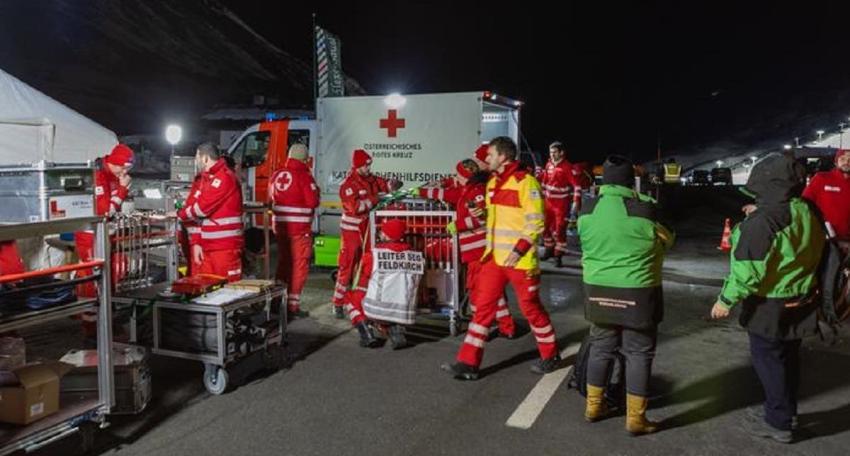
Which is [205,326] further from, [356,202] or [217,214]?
[356,202]

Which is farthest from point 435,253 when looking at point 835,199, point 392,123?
point 835,199

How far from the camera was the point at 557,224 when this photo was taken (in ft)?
35.3

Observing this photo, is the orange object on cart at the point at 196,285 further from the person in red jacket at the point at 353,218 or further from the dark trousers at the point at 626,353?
the dark trousers at the point at 626,353

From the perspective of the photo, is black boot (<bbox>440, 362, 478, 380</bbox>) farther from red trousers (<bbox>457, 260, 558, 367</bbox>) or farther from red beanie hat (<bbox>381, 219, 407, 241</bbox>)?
red beanie hat (<bbox>381, 219, 407, 241</bbox>)

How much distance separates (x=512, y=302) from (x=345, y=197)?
237cm

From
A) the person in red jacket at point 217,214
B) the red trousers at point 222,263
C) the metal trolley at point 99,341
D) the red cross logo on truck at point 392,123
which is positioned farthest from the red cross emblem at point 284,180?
the red cross logo on truck at point 392,123

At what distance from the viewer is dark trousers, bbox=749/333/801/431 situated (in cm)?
394

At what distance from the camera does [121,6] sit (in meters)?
52.2

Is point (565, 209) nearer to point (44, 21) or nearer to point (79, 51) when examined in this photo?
point (79, 51)

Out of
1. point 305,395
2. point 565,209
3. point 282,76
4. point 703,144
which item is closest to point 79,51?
point 282,76

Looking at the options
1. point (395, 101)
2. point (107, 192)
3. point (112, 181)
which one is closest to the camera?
point (107, 192)

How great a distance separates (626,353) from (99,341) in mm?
3116

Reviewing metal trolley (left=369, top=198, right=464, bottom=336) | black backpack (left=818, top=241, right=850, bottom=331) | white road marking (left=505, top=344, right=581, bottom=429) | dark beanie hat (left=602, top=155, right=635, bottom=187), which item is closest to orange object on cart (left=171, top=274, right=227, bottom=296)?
metal trolley (left=369, top=198, right=464, bottom=336)

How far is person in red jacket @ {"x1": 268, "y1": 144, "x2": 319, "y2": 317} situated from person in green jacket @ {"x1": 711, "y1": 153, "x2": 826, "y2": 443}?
440cm
